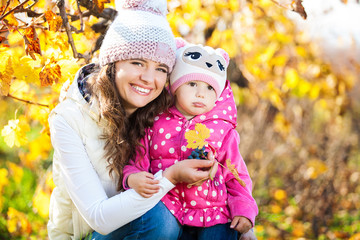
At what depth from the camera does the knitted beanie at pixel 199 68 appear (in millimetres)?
1954

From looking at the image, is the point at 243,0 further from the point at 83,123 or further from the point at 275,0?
the point at 83,123

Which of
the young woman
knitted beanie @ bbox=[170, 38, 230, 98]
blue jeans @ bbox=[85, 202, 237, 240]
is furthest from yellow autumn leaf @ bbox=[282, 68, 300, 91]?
blue jeans @ bbox=[85, 202, 237, 240]

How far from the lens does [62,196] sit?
1985 millimetres

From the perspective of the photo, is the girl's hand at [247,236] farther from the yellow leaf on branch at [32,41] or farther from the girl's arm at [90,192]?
the yellow leaf on branch at [32,41]

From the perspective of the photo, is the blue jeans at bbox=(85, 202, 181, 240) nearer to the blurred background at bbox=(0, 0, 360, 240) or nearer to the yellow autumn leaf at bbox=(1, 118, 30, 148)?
the yellow autumn leaf at bbox=(1, 118, 30, 148)

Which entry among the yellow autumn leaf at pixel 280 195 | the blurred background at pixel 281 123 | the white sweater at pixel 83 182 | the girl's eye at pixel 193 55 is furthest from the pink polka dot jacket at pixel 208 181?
the yellow autumn leaf at pixel 280 195

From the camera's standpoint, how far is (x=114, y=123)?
1882 mm

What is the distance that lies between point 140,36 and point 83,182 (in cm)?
68

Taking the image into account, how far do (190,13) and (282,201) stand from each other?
95.4 inches

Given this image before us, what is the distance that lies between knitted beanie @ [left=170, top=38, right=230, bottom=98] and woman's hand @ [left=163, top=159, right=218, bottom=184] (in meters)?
0.39

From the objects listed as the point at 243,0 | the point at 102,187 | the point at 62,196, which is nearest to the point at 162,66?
the point at 102,187

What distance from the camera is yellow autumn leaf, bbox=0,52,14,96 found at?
1.81 m

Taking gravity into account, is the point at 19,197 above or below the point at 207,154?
below

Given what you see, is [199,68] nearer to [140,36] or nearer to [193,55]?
[193,55]
